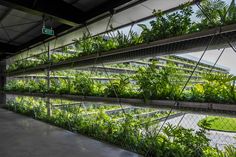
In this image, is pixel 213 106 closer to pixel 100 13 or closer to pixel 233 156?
pixel 233 156

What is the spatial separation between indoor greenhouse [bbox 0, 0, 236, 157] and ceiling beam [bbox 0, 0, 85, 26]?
0.06 ft

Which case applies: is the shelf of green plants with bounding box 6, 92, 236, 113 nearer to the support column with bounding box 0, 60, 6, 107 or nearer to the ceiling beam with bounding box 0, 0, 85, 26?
the ceiling beam with bounding box 0, 0, 85, 26

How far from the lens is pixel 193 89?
3.32m

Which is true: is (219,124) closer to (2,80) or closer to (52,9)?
(52,9)

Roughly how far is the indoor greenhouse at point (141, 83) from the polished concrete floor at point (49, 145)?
2cm

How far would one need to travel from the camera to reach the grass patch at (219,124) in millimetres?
3268

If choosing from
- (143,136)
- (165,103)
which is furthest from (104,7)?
(143,136)

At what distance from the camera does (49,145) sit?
14.7 ft

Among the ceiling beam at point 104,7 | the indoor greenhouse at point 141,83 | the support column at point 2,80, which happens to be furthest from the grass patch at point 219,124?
the support column at point 2,80

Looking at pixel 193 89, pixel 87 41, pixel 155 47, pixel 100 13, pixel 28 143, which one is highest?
pixel 100 13

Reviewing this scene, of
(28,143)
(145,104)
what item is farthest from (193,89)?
(28,143)

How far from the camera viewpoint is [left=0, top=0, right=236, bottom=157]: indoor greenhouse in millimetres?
3057

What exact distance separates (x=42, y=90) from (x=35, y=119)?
37.6 inches

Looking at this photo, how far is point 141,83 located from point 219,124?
136 cm
